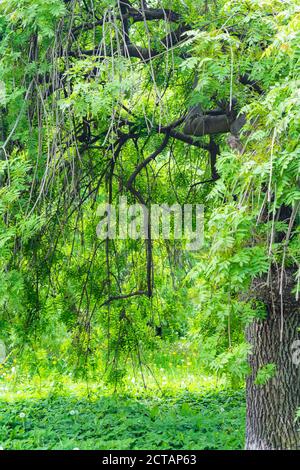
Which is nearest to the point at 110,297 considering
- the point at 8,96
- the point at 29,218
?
the point at 29,218

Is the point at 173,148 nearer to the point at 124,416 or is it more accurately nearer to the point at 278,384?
the point at 124,416

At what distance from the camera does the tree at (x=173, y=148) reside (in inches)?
143

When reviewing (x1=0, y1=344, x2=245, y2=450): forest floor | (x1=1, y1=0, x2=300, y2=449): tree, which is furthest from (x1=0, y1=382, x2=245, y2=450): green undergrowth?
(x1=1, y1=0, x2=300, y2=449): tree

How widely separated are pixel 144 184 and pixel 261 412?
2589 mm

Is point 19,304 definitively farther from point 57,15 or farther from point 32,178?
point 57,15

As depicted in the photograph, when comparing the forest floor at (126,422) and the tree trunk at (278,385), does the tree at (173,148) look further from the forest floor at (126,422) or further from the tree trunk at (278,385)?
the forest floor at (126,422)

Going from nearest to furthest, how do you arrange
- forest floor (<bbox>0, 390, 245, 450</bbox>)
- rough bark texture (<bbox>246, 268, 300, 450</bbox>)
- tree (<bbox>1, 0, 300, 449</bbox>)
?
tree (<bbox>1, 0, 300, 449</bbox>) < rough bark texture (<bbox>246, 268, 300, 450</bbox>) < forest floor (<bbox>0, 390, 245, 450</bbox>)

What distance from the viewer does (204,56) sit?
424 cm

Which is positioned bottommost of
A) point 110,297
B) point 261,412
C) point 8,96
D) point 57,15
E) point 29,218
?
point 261,412

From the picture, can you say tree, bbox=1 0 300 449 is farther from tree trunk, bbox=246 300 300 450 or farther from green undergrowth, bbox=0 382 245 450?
green undergrowth, bbox=0 382 245 450

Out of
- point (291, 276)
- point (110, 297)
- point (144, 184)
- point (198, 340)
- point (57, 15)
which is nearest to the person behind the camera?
point (198, 340)

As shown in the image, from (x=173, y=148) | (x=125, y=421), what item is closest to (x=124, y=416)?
Answer: (x=125, y=421)

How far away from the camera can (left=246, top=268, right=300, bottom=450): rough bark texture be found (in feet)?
16.3

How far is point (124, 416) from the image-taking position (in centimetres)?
672
